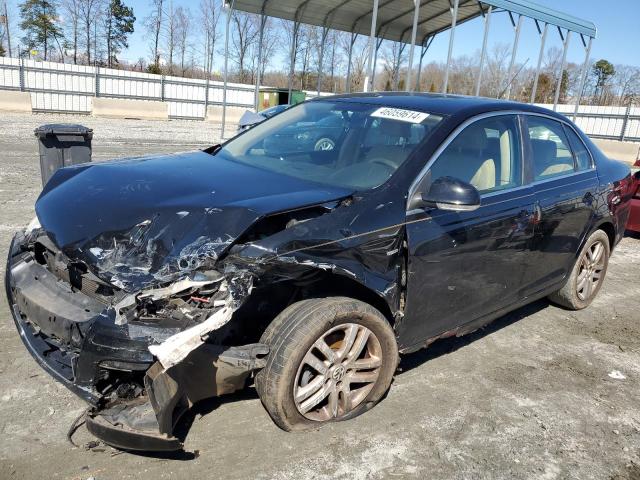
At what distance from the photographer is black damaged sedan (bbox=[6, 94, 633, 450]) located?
2.42 m

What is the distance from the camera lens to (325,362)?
2.80 metres

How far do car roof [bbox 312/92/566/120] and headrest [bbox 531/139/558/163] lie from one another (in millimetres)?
259

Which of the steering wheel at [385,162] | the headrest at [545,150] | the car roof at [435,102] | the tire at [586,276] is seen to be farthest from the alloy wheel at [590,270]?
the steering wheel at [385,162]

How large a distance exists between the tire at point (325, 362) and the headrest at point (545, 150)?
1976 millimetres

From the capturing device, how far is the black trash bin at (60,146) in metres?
6.13

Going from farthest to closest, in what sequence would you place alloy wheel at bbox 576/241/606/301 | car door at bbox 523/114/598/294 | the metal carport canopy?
the metal carport canopy
alloy wheel at bbox 576/241/606/301
car door at bbox 523/114/598/294

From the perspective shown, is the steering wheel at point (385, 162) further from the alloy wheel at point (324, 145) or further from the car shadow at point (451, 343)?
the car shadow at point (451, 343)

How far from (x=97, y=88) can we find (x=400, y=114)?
24.1m

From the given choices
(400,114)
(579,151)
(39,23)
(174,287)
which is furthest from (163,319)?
(39,23)

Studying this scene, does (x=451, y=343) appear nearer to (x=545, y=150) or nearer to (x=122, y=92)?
(x=545, y=150)

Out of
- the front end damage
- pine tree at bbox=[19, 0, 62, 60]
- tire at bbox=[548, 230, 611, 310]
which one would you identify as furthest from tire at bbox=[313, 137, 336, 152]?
pine tree at bbox=[19, 0, 62, 60]

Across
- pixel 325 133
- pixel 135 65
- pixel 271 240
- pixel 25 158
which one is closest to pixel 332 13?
pixel 25 158

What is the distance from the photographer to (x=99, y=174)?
3.33m

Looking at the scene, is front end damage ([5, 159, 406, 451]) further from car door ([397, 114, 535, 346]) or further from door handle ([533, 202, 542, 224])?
door handle ([533, 202, 542, 224])
